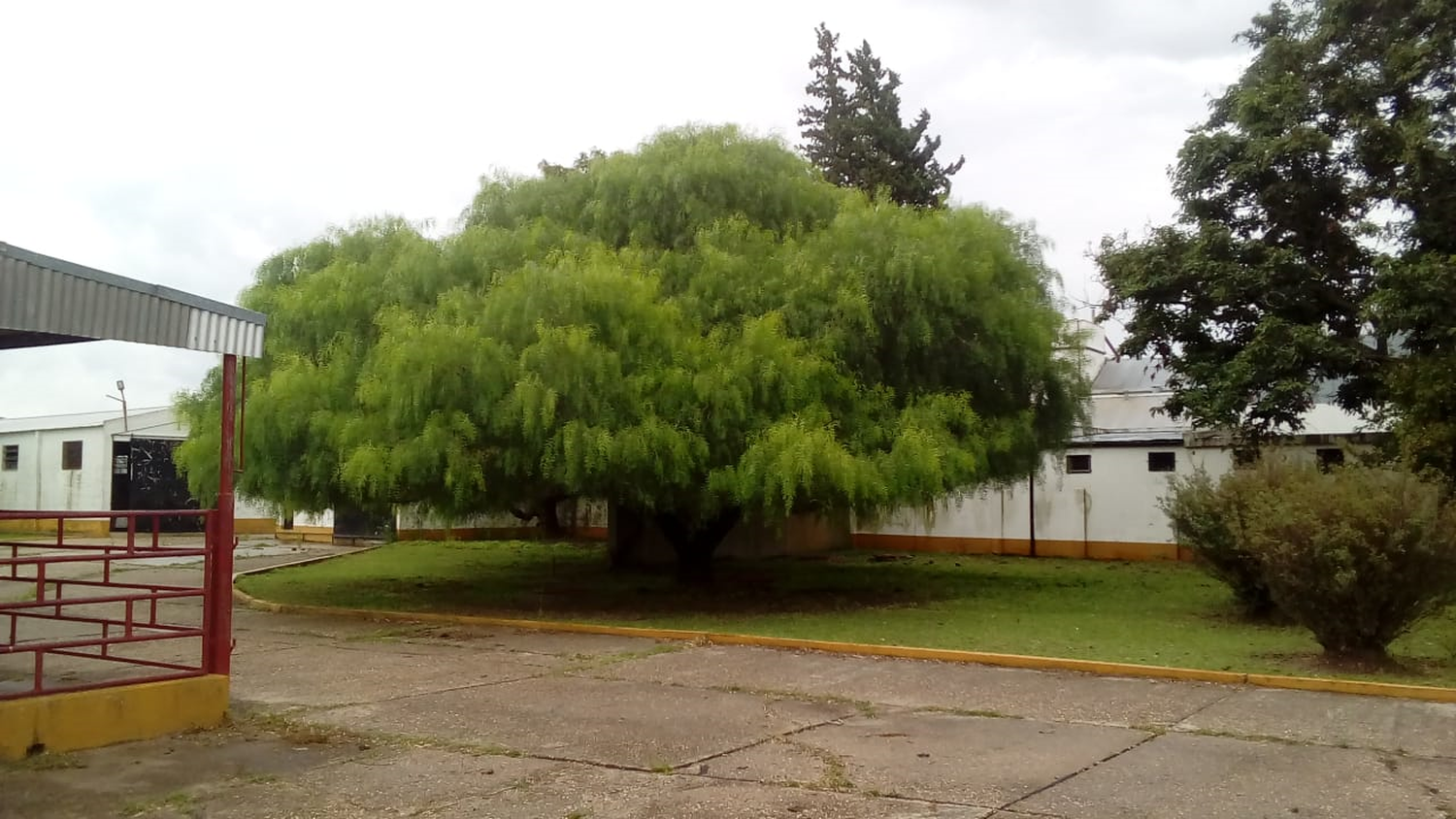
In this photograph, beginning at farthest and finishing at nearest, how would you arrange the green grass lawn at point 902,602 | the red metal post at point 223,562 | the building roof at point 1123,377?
the building roof at point 1123,377 < the green grass lawn at point 902,602 < the red metal post at point 223,562

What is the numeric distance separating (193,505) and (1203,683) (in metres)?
33.9

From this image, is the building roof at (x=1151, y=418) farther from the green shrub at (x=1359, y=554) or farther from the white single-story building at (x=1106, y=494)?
the green shrub at (x=1359, y=554)

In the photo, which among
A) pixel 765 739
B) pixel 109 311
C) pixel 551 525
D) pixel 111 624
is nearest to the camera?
pixel 109 311

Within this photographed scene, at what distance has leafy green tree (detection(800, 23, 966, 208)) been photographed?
3728 centimetres

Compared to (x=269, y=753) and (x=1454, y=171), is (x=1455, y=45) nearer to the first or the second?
(x=1454, y=171)

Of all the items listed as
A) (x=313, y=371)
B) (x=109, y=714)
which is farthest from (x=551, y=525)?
(x=109, y=714)

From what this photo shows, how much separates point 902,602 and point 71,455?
95.1ft

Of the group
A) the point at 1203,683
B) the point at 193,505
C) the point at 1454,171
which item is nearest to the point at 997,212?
the point at 1454,171

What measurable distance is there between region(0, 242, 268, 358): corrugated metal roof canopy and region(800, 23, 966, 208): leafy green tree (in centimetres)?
2948

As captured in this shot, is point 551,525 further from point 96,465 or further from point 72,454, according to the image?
point 72,454

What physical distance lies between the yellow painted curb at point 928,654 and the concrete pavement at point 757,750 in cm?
28

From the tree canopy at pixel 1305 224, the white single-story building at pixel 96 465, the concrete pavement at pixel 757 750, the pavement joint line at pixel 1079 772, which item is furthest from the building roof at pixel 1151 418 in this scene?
the white single-story building at pixel 96 465

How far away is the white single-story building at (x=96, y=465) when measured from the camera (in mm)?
35281

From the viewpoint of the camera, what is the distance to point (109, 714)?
8.05 meters
